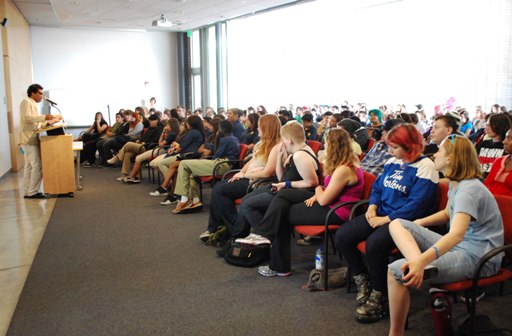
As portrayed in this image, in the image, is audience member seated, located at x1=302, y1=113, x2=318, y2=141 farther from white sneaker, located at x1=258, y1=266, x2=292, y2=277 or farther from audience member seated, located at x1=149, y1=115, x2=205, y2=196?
white sneaker, located at x1=258, y1=266, x2=292, y2=277

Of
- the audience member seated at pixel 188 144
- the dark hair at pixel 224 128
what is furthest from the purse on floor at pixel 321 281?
the audience member seated at pixel 188 144

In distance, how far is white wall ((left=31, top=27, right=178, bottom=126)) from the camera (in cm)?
1598

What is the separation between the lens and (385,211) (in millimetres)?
3057

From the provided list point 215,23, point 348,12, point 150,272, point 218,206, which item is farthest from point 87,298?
point 215,23

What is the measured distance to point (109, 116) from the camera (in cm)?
1683

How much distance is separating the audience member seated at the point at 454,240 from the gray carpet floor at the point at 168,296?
0.48 metres

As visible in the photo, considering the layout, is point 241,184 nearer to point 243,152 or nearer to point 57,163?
point 243,152

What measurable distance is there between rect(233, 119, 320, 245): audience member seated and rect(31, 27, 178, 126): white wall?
13704mm

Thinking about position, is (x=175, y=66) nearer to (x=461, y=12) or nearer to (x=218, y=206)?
(x=461, y=12)

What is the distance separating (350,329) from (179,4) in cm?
1096

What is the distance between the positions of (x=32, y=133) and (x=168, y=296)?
420 centimetres

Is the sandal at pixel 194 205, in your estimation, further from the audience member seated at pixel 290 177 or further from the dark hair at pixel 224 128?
Result: the audience member seated at pixel 290 177

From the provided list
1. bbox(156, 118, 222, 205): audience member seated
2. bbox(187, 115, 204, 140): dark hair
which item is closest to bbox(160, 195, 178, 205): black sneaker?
bbox(156, 118, 222, 205): audience member seated

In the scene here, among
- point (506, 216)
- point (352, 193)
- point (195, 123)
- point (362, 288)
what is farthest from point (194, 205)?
point (506, 216)
